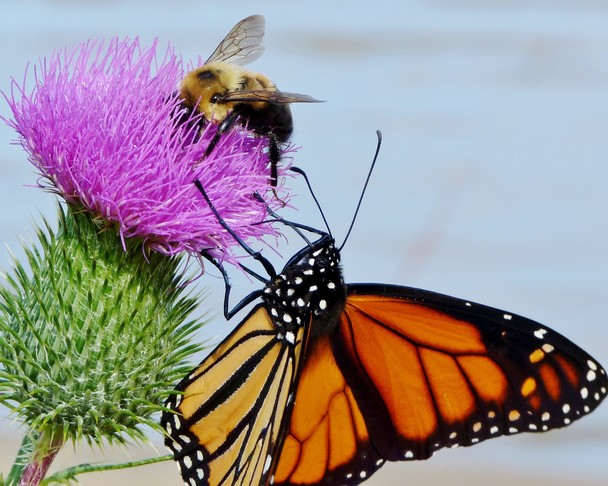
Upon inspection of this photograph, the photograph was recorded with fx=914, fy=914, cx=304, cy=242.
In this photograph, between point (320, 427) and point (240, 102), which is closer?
point (240, 102)

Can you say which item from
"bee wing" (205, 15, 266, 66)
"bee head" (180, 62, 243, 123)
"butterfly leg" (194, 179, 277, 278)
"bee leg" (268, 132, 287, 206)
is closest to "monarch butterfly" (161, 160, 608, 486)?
"butterfly leg" (194, 179, 277, 278)

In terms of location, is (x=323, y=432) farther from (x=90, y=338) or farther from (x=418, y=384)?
(x=90, y=338)

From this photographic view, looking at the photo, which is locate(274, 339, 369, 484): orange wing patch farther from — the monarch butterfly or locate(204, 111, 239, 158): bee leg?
locate(204, 111, 239, 158): bee leg

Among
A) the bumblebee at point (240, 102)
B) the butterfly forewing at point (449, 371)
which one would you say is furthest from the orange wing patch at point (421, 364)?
the bumblebee at point (240, 102)

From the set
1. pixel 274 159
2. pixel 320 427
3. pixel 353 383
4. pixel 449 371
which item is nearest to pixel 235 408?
pixel 320 427

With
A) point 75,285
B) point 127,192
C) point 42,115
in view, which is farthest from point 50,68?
point 75,285

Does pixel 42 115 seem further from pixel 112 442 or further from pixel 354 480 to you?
pixel 354 480
